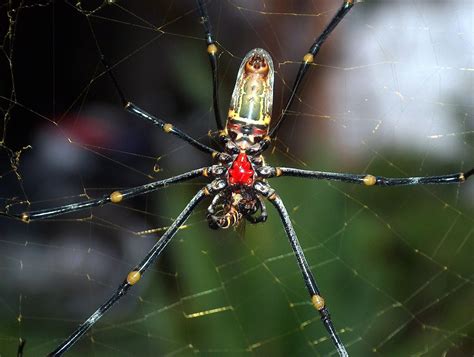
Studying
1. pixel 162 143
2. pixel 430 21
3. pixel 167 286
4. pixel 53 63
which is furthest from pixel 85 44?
pixel 430 21

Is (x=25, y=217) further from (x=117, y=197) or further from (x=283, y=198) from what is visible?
(x=283, y=198)

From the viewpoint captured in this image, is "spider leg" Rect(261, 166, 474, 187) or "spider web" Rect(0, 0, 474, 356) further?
"spider web" Rect(0, 0, 474, 356)

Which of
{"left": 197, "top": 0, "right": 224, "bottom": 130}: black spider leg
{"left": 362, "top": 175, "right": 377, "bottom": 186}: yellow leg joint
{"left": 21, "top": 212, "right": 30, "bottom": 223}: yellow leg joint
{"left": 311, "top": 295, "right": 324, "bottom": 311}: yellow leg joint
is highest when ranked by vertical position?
{"left": 197, "top": 0, "right": 224, "bottom": 130}: black spider leg

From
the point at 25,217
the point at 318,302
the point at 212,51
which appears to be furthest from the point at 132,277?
the point at 212,51

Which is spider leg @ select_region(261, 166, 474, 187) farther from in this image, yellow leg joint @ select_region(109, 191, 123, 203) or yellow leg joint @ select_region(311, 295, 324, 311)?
yellow leg joint @ select_region(109, 191, 123, 203)

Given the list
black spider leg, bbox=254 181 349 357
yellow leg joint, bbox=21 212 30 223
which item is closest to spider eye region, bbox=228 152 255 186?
black spider leg, bbox=254 181 349 357

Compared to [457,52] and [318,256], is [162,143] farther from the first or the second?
[457,52]

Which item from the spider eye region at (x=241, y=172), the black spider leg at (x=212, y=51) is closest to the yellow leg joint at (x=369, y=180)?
the spider eye region at (x=241, y=172)

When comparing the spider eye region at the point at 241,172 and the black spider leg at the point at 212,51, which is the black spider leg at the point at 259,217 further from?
the black spider leg at the point at 212,51
